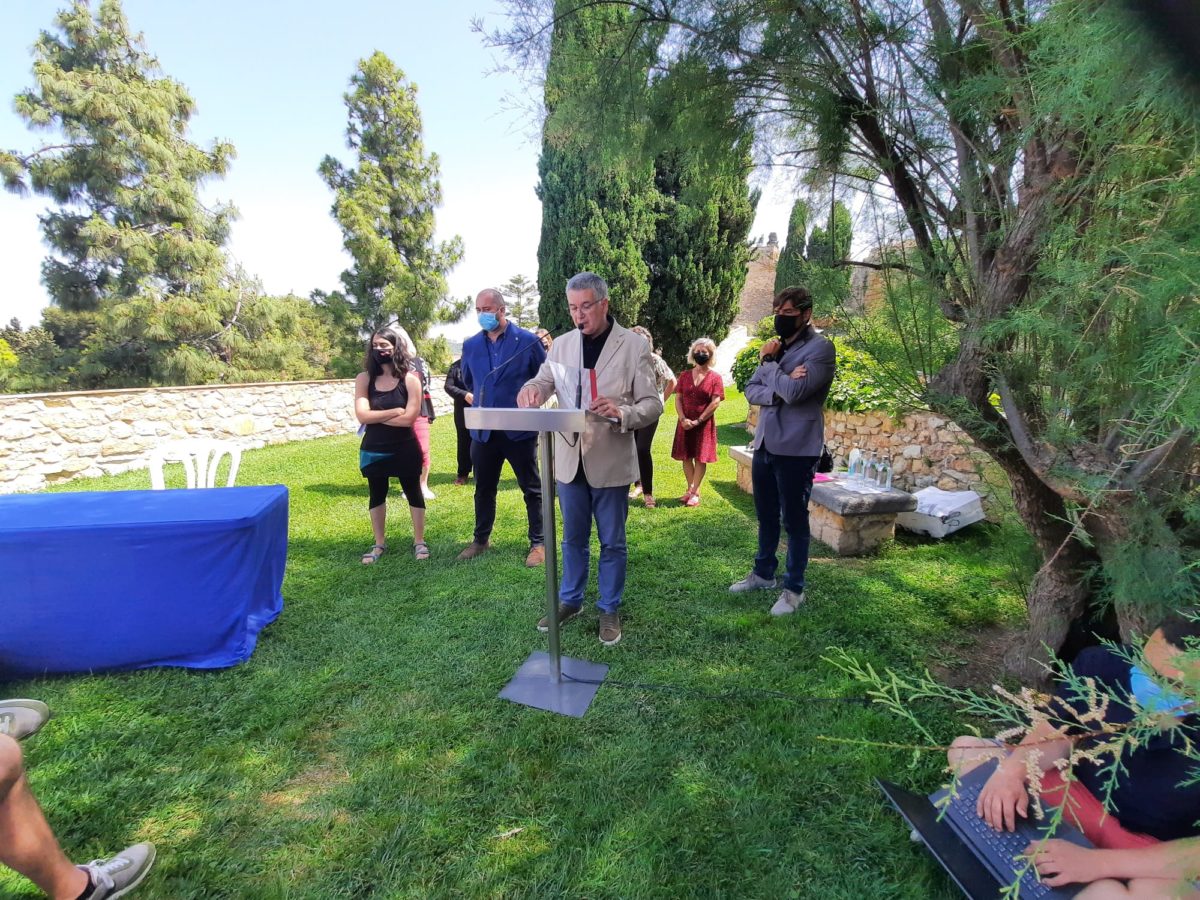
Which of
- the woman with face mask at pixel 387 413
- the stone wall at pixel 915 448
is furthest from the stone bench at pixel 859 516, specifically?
the woman with face mask at pixel 387 413

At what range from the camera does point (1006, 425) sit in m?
2.11

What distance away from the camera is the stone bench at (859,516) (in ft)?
13.0

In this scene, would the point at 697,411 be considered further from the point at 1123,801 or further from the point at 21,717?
the point at 21,717

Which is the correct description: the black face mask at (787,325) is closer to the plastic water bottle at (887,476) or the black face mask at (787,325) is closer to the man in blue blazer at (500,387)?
the man in blue blazer at (500,387)

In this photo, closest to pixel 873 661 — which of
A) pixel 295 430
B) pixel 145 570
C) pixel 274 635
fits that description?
pixel 274 635

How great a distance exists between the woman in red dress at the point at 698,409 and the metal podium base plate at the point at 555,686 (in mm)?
2933

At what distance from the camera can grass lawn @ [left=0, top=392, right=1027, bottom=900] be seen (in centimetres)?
165

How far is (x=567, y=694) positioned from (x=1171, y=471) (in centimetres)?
235

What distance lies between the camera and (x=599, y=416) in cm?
263

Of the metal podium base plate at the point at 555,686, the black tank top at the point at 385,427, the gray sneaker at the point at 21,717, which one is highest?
the black tank top at the point at 385,427

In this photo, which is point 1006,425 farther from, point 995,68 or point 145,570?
point 145,570

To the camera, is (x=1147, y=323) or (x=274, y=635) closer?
(x=1147, y=323)

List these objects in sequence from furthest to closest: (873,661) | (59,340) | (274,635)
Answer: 1. (59,340)
2. (274,635)
3. (873,661)

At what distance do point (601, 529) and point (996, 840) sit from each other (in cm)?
191
